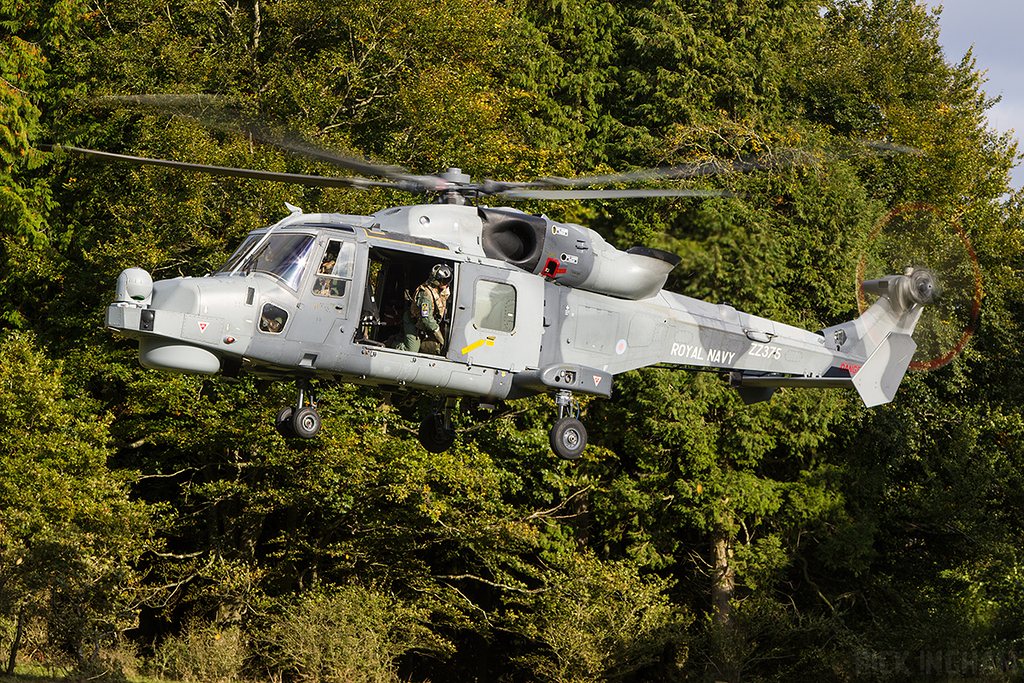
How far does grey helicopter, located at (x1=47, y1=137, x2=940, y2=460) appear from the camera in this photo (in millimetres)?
9328

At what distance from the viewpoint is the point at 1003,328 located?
24.0 meters

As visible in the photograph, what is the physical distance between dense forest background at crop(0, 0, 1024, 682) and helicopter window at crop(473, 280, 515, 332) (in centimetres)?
888

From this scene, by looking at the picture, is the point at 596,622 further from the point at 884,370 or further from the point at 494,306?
the point at 494,306

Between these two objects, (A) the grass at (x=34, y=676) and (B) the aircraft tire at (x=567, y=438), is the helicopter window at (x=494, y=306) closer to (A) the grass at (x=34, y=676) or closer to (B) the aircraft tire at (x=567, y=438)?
(B) the aircraft tire at (x=567, y=438)

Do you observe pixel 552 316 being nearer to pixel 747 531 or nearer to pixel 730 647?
pixel 730 647

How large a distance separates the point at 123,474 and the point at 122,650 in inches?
126

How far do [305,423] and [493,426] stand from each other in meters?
11.5

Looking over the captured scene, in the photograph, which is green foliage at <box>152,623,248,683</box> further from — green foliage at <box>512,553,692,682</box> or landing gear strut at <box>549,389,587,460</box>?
landing gear strut at <box>549,389,587,460</box>

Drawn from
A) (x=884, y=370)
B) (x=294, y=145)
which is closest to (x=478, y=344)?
(x=294, y=145)

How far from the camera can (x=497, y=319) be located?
10578 mm

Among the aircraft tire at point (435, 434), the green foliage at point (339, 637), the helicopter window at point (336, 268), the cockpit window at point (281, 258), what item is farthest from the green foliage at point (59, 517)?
the helicopter window at point (336, 268)

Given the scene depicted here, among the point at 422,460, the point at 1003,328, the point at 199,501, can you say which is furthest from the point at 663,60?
the point at 199,501

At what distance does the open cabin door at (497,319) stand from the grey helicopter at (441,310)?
15mm

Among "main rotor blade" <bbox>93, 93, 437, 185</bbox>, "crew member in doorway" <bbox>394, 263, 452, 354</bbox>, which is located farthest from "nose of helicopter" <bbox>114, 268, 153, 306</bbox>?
"crew member in doorway" <bbox>394, 263, 452, 354</bbox>
